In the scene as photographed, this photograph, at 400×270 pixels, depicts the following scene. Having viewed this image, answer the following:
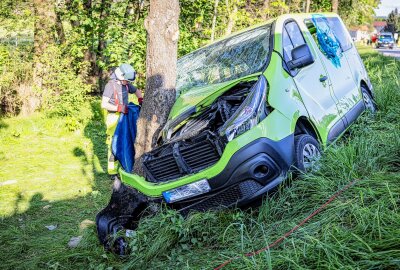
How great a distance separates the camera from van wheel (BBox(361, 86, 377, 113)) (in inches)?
237

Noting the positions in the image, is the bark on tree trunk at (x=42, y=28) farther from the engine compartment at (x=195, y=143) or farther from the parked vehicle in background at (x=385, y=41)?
the parked vehicle in background at (x=385, y=41)

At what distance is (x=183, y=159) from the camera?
3.65m

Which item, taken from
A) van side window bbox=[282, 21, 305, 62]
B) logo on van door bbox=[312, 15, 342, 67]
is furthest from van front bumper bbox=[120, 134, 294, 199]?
logo on van door bbox=[312, 15, 342, 67]

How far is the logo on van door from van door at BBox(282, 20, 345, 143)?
0.41m

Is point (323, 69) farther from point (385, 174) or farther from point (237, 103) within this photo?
point (385, 174)

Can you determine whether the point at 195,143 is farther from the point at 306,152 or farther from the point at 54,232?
the point at 54,232

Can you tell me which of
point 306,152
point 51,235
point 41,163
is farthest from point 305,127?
point 41,163

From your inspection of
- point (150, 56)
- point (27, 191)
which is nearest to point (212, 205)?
point (150, 56)

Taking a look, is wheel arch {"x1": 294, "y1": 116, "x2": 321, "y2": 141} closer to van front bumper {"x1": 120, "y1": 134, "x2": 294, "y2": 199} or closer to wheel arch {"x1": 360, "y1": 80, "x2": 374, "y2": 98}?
van front bumper {"x1": 120, "y1": 134, "x2": 294, "y2": 199}

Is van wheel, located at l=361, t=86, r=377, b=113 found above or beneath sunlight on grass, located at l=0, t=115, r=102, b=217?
above

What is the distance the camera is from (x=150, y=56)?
4.91 metres

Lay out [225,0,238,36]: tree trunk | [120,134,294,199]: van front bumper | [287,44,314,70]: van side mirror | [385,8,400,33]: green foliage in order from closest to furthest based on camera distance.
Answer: [120,134,294,199]: van front bumper
[287,44,314,70]: van side mirror
[225,0,238,36]: tree trunk
[385,8,400,33]: green foliage

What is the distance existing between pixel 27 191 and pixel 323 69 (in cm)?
438

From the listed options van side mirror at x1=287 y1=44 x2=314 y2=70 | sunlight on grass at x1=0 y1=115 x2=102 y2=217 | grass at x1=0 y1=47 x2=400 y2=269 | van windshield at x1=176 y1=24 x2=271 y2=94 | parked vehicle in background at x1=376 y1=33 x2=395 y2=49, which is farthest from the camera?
parked vehicle in background at x1=376 y1=33 x2=395 y2=49
